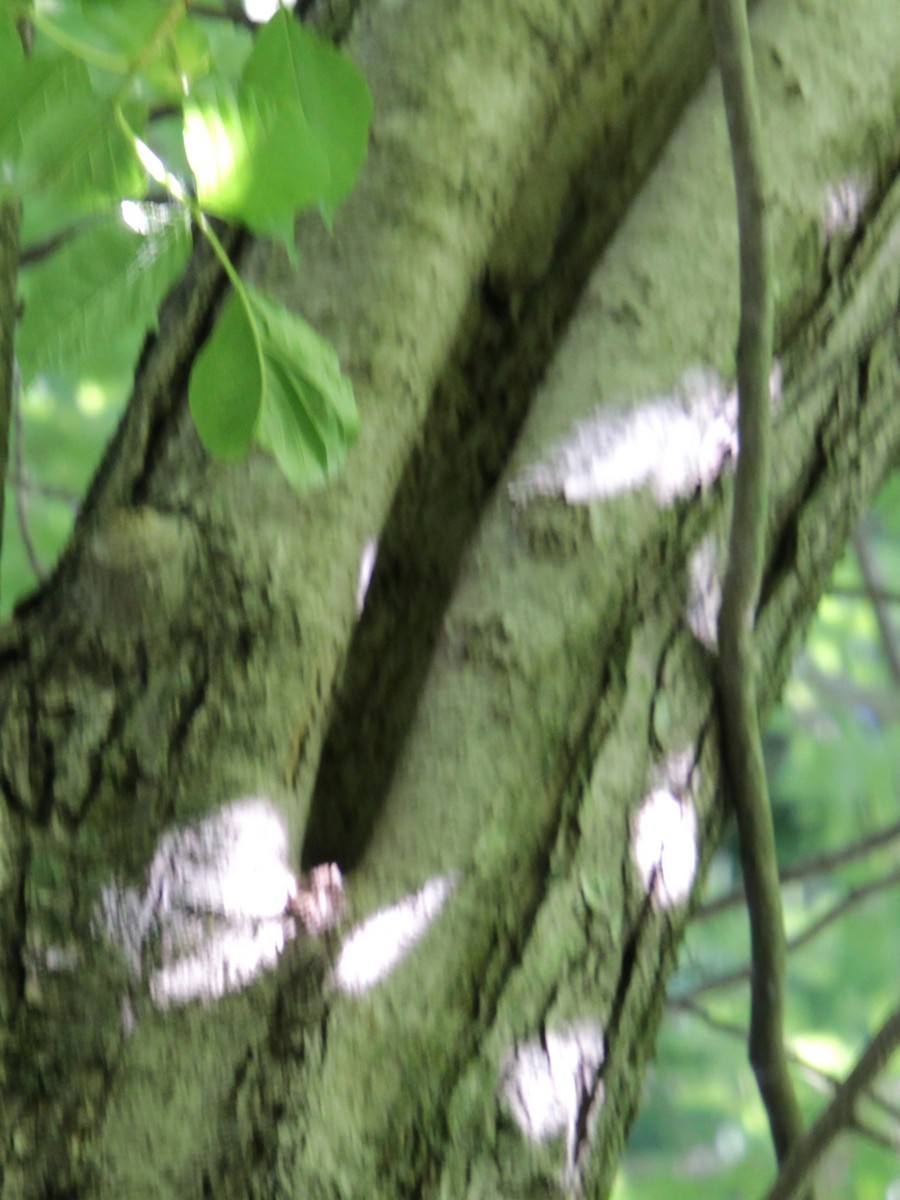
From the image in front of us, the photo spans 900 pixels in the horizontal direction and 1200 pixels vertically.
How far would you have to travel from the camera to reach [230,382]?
0.49m

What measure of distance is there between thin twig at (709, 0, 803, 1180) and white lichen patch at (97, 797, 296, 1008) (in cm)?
29

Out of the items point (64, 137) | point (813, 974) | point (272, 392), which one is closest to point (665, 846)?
point (272, 392)

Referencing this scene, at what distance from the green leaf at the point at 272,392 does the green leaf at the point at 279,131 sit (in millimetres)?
41

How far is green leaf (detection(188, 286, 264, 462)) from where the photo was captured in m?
0.48

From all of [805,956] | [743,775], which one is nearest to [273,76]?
[743,775]

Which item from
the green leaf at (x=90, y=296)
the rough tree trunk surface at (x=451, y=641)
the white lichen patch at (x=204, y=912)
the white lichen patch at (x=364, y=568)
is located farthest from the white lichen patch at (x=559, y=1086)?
the green leaf at (x=90, y=296)

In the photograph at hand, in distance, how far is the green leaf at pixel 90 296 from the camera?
556 mm

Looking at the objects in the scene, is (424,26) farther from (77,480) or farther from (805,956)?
(805,956)

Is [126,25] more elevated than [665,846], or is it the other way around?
[126,25]

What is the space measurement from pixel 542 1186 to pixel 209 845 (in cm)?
25

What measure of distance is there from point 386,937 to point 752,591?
11.3 inches

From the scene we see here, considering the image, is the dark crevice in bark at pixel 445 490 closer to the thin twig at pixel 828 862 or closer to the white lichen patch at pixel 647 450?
the white lichen patch at pixel 647 450

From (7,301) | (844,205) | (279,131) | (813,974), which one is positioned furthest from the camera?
(813,974)

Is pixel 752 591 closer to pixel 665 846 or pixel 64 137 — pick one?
pixel 665 846
